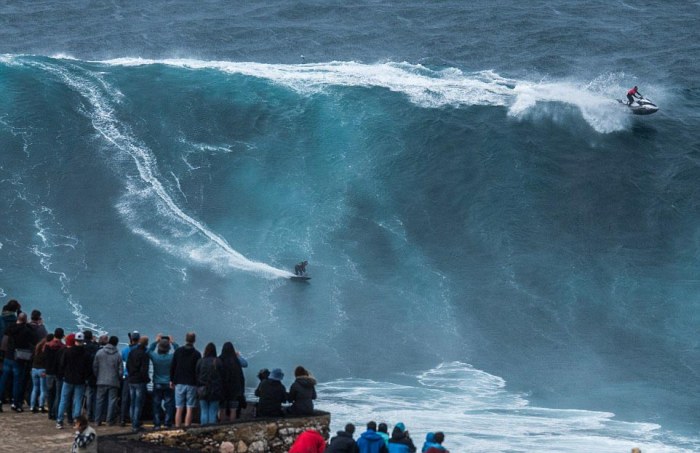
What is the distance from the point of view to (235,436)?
2538 centimetres

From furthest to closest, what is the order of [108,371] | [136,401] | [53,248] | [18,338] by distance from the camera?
1. [53,248]
2. [18,338]
3. [108,371]
4. [136,401]

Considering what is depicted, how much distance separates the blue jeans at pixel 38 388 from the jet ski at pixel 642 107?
123ft

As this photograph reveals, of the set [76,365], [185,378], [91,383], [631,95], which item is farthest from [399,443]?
[631,95]

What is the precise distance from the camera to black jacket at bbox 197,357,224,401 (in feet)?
86.2

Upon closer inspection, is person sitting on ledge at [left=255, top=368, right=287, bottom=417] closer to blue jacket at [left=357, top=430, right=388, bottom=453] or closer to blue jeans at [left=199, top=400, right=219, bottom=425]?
blue jeans at [left=199, top=400, right=219, bottom=425]

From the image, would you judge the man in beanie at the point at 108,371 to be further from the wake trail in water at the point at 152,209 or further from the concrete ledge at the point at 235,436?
the wake trail in water at the point at 152,209

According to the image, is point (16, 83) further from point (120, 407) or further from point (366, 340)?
point (120, 407)

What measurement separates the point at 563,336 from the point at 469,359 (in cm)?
379

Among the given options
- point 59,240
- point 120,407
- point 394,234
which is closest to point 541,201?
point 394,234

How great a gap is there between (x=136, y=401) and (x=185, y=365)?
142 cm

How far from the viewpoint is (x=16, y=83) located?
6259 centimetres

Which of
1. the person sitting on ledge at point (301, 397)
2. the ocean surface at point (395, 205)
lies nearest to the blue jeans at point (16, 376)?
the person sitting on ledge at point (301, 397)

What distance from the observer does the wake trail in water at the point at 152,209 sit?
160ft

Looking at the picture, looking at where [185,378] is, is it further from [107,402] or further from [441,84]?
[441,84]
